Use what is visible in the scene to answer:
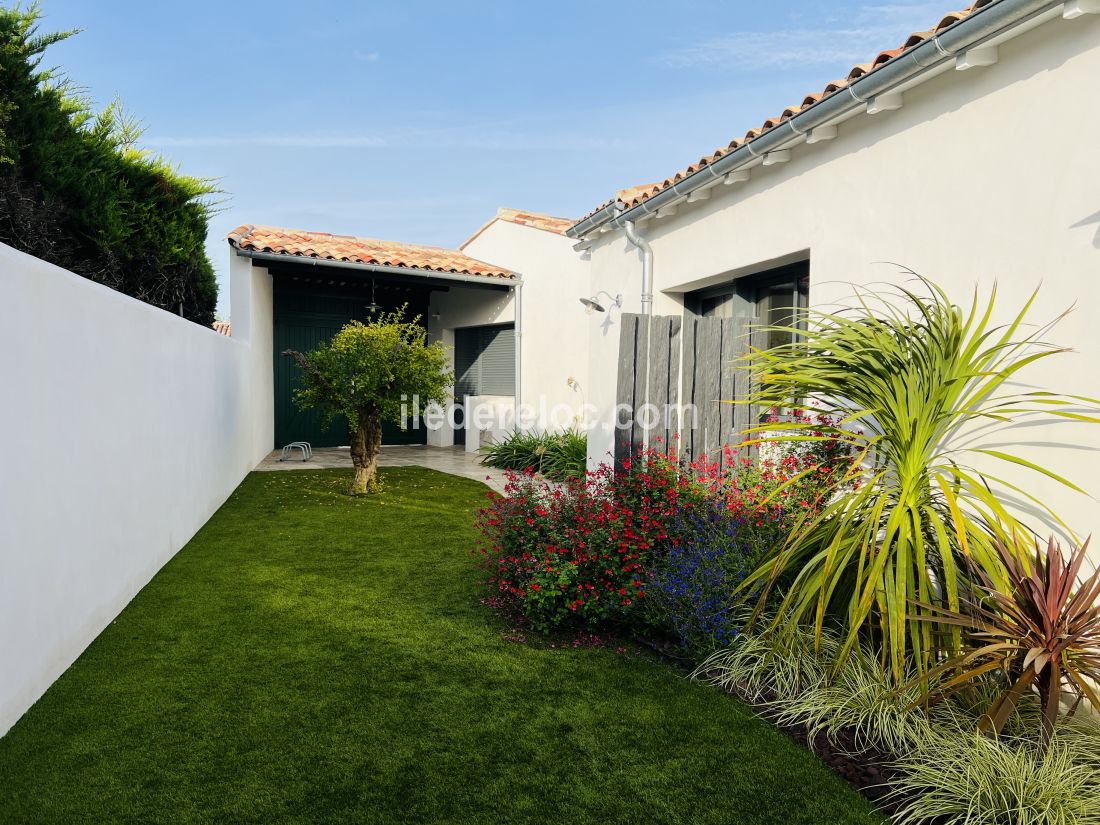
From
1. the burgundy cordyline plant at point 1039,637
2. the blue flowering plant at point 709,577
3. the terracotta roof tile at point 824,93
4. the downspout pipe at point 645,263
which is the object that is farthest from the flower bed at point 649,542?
the downspout pipe at point 645,263

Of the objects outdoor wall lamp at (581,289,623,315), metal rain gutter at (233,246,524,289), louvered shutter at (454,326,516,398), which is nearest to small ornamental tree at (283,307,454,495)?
outdoor wall lamp at (581,289,623,315)

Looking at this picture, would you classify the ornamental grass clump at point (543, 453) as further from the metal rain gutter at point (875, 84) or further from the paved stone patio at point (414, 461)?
the metal rain gutter at point (875, 84)

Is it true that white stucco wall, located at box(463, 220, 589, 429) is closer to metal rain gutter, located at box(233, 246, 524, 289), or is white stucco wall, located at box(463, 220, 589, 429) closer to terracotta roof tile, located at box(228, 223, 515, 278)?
metal rain gutter, located at box(233, 246, 524, 289)

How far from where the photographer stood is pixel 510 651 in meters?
3.89

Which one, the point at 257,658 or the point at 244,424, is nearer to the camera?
the point at 257,658

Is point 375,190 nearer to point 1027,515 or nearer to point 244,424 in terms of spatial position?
point 244,424

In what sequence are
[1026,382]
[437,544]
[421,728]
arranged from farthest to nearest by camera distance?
[437,544] < [1026,382] < [421,728]

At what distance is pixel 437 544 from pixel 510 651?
8.90 ft

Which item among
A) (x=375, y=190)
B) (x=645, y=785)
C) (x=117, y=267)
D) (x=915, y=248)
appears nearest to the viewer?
(x=645, y=785)

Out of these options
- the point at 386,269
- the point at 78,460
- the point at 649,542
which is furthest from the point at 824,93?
the point at 386,269

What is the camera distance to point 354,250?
41.0 ft

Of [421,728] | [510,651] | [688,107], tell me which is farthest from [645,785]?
[688,107]

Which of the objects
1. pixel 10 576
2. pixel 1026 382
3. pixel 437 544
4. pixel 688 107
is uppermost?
pixel 688 107

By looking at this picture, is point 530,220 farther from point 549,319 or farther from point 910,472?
point 910,472
